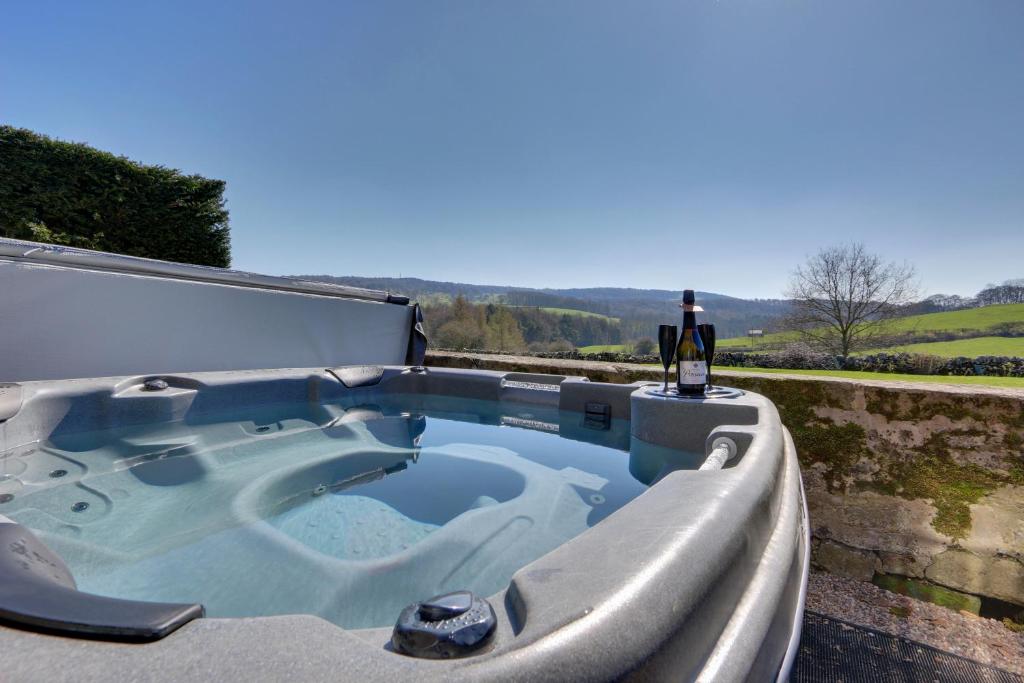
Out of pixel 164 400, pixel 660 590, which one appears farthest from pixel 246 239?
pixel 660 590

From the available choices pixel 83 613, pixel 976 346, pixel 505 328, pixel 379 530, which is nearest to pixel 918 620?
pixel 379 530

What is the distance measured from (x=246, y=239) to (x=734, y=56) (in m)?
7.01

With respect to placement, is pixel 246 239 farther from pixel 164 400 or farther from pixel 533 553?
pixel 533 553

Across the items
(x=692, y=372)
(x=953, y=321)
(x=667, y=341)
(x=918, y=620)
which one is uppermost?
(x=953, y=321)

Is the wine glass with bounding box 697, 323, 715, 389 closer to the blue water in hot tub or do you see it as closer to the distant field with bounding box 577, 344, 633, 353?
the blue water in hot tub

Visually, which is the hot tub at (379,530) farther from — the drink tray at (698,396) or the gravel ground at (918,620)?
the gravel ground at (918,620)

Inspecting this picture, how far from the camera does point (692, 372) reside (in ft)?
5.11

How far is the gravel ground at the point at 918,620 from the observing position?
1.40 m

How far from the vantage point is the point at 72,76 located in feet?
16.0

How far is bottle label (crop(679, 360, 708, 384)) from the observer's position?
5.10 ft

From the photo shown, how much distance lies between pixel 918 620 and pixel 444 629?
2027mm

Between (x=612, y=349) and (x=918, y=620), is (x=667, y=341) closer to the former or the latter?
(x=918, y=620)

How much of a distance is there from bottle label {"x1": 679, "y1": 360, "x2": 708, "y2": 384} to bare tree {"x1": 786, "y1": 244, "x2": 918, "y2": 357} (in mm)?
16002

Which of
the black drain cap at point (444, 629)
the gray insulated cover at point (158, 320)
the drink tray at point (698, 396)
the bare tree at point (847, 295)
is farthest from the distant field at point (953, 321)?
the black drain cap at point (444, 629)
